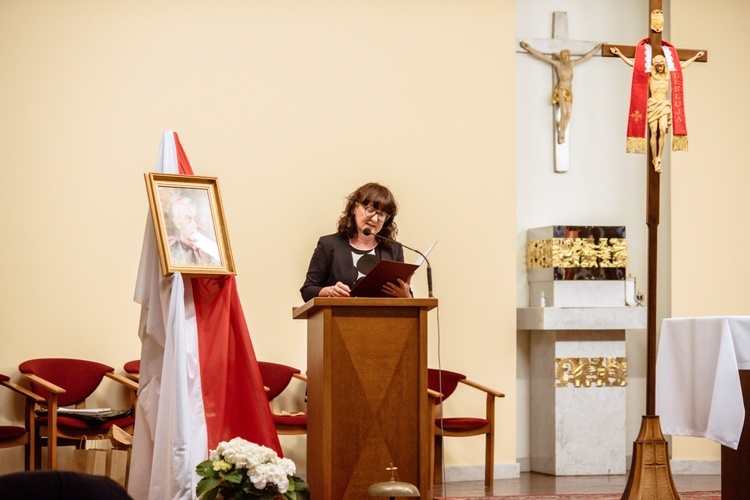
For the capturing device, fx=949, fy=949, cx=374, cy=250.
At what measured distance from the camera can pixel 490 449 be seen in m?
6.53

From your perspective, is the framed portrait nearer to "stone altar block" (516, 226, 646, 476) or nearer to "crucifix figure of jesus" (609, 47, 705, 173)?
"crucifix figure of jesus" (609, 47, 705, 173)

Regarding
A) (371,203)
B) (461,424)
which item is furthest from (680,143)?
(461,424)

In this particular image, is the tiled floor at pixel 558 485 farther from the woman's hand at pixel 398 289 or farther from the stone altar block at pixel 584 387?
the woman's hand at pixel 398 289

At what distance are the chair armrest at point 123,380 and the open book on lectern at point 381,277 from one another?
2459 millimetres

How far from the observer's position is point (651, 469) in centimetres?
456

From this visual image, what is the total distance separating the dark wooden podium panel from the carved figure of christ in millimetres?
3519

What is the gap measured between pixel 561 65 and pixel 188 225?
14.1 ft

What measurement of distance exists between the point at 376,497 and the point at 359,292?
0.82m

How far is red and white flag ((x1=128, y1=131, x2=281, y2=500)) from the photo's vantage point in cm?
410

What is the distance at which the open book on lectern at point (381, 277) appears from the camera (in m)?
3.76

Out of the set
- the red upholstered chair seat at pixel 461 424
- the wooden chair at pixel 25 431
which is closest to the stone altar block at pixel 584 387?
the red upholstered chair seat at pixel 461 424

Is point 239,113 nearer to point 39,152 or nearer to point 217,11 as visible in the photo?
point 217,11

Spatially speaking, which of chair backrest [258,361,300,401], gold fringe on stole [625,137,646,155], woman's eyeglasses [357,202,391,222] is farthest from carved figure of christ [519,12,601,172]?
woman's eyeglasses [357,202,391,222]

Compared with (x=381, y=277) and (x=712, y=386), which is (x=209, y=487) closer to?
(x=381, y=277)
